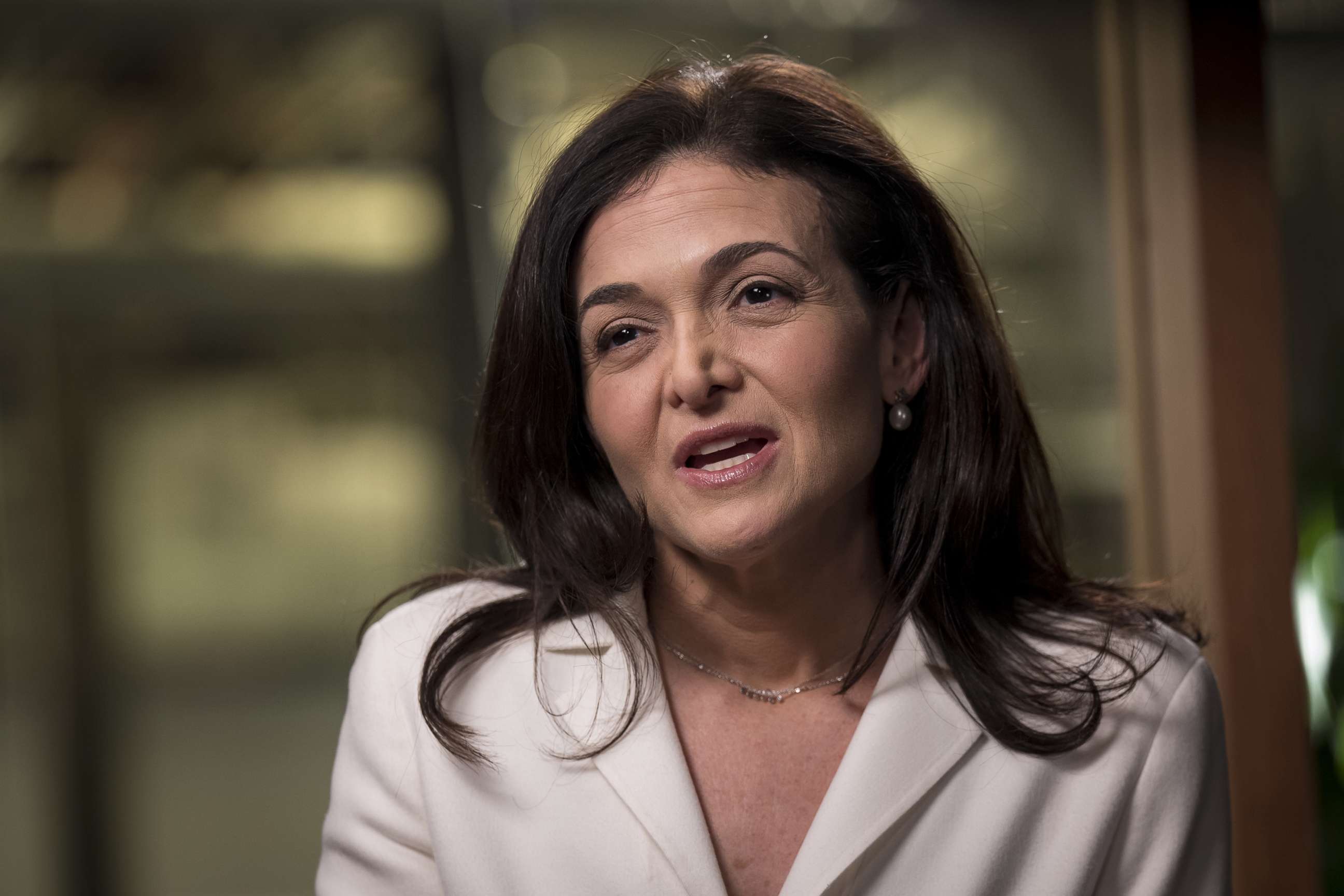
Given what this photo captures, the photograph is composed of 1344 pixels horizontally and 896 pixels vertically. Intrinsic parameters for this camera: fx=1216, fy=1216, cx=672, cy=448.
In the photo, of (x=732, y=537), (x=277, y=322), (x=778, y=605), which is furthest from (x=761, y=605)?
(x=277, y=322)

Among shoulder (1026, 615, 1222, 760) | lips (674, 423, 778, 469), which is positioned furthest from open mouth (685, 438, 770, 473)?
shoulder (1026, 615, 1222, 760)

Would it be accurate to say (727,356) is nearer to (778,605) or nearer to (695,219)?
(695,219)

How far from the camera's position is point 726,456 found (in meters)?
1.55

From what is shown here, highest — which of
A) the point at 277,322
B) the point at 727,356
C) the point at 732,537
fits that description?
the point at 277,322

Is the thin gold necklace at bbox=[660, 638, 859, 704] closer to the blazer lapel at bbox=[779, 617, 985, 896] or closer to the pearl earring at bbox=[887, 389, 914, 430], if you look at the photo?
the blazer lapel at bbox=[779, 617, 985, 896]

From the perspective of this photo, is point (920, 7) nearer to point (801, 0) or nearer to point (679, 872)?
point (801, 0)

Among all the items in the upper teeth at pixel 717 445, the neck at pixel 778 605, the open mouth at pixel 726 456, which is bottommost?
the neck at pixel 778 605

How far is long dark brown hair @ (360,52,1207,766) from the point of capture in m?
1.62

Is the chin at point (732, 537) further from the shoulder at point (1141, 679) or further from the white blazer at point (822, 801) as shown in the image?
the shoulder at point (1141, 679)

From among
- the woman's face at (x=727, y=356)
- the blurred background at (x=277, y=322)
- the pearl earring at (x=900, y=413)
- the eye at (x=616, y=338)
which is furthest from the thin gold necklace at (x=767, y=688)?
the blurred background at (x=277, y=322)

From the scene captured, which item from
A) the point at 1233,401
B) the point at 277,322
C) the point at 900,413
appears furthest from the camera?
the point at 277,322

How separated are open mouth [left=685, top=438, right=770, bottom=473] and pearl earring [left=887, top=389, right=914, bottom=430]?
0.28 meters

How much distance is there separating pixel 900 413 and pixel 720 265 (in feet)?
1.23

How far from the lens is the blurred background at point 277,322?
10.6ft
